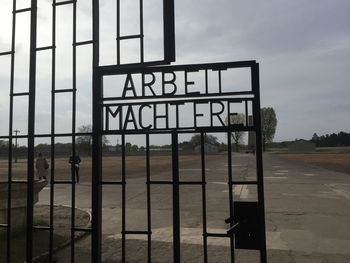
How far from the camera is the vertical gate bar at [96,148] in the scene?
5129 millimetres

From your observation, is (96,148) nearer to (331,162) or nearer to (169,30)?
(169,30)

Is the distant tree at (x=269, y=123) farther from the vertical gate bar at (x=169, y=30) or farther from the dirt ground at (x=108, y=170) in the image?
the vertical gate bar at (x=169, y=30)

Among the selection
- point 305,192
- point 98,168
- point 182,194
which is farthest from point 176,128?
point 305,192

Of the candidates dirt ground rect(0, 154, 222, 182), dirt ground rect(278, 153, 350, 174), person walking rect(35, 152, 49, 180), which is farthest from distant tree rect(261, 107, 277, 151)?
person walking rect(35, 152, 49, 180)

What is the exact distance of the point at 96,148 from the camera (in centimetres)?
524

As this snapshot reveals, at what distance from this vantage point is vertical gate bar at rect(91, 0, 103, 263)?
513 cm

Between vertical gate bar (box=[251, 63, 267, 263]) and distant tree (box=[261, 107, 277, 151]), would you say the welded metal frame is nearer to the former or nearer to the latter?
vertical gate bar (box=[251, 63, 267, 263])

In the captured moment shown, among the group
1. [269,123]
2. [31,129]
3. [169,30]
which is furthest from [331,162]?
[269,123]

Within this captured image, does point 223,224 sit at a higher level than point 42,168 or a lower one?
lower

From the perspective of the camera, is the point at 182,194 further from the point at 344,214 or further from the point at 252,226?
the point at 252,226

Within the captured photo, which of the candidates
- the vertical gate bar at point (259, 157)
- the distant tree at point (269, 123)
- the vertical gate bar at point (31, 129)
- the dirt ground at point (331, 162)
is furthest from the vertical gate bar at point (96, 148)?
the distant tree at point (269, 123)

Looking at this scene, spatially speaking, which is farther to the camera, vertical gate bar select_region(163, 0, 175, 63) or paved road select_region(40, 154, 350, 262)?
paved road select_region(40, 154, 350, 262)

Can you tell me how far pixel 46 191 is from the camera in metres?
19.1

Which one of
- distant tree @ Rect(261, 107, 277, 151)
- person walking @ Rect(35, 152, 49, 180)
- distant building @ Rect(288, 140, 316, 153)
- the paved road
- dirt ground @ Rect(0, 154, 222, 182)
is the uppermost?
distant tree @ Rect(261, 107, 277, 151)
